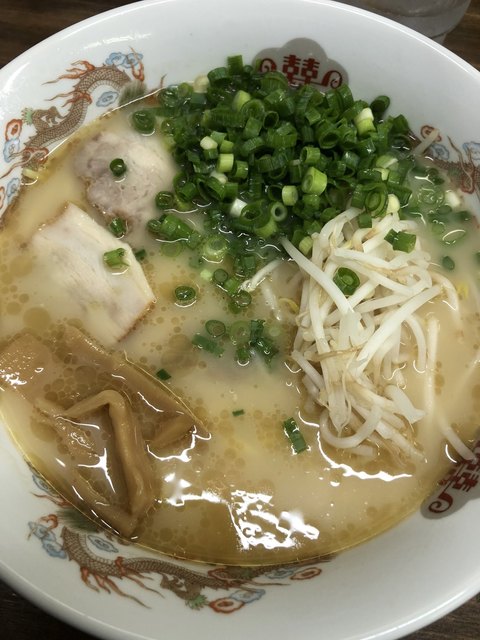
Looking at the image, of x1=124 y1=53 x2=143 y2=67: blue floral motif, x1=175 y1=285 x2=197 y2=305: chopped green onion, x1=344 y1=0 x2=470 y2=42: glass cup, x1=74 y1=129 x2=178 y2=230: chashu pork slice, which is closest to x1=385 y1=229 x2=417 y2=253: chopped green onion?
x1=175 y1=285 x2=197 y2=305: chopped green onion

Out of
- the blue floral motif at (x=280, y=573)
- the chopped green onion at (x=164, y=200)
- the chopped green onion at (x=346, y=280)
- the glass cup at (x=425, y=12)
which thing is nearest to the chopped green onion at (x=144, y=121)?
the chopped green onion at (x=164, y=200)

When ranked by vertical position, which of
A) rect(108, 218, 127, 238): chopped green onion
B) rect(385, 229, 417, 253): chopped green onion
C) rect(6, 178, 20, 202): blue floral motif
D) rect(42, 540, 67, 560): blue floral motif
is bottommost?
rect(42, 540, 67, 560): blue floral motif

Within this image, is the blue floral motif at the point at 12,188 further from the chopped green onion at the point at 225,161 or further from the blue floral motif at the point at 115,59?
the chopped green onion at the point at 225,161

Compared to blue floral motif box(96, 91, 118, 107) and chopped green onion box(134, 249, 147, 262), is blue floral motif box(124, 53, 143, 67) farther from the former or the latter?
chopped green onion box(134, 249, 147, 262)

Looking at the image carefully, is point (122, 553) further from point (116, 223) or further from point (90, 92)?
point (90, 92)

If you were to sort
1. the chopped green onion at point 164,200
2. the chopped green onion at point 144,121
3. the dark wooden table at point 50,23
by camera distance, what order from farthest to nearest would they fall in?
the dark wooden table at point 50,23 < the chopped green onion at point 144,121 < the chopped green onion at point 164,200

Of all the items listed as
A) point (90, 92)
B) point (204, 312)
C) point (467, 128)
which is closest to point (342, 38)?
point (467, 128)

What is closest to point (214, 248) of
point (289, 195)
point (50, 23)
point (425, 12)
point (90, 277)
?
point (289, 195)
